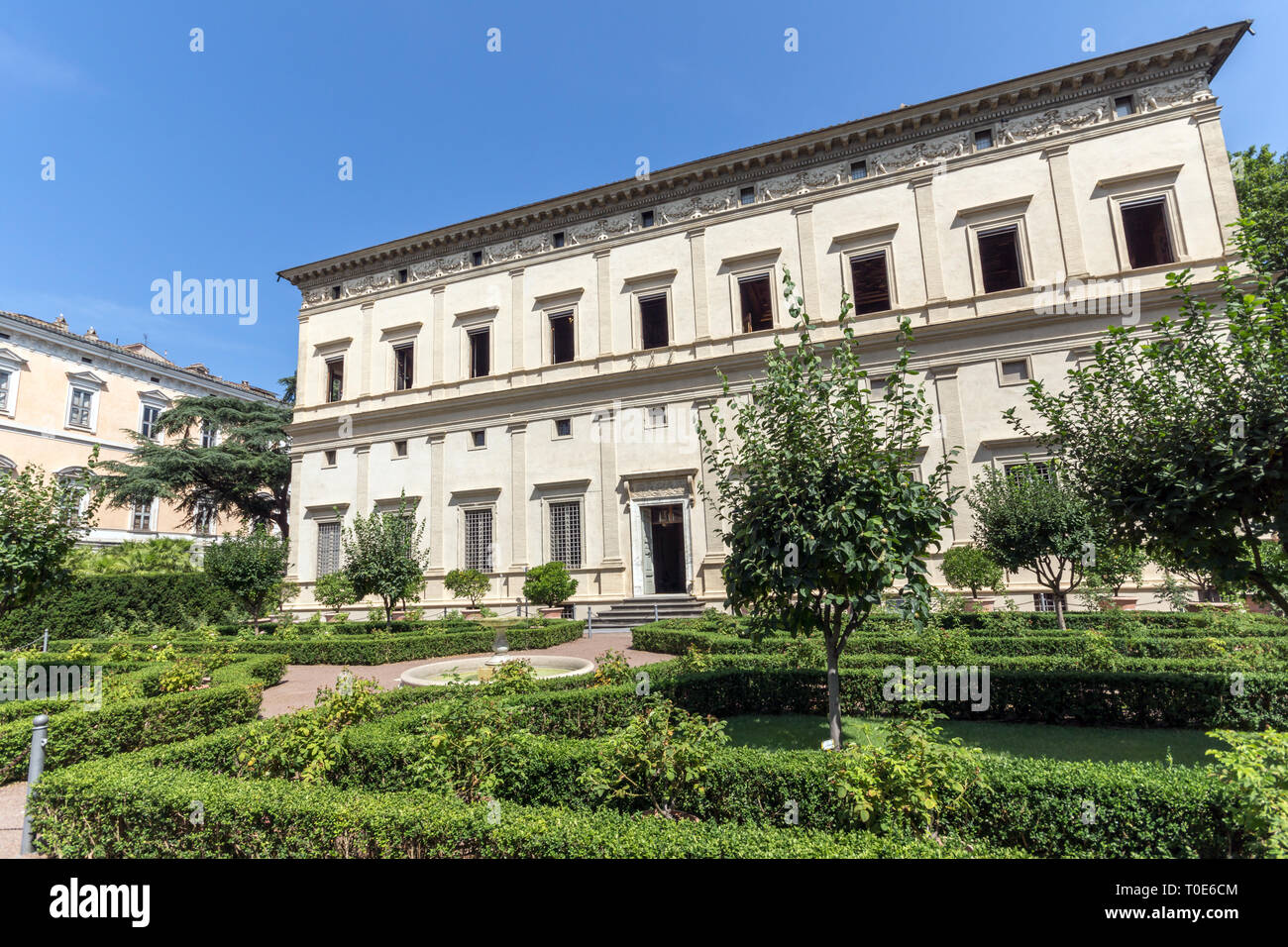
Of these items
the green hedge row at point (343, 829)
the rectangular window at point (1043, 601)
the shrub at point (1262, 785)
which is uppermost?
the shrub at point (1262, 785)

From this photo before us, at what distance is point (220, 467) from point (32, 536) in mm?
21846

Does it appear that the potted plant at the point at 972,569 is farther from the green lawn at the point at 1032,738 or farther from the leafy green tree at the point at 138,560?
the leafy green tree at the point at 138,560

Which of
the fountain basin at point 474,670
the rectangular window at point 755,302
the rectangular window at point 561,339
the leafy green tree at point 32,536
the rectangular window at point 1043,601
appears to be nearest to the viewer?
the leafy green tree at point 32,536

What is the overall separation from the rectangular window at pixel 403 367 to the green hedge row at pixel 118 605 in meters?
10.4

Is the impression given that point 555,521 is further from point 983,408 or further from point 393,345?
point 983,408

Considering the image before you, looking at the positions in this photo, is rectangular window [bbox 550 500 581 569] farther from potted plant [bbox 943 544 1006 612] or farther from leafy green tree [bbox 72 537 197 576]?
leafy green tree [bbox 72 537 197 576]

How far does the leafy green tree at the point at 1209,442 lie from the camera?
17.7ft

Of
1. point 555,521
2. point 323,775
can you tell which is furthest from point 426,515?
point 323,775

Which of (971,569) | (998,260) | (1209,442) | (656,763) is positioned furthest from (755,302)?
→ (656,763)

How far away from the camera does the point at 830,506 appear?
645 centimetres

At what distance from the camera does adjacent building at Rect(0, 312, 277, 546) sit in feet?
101

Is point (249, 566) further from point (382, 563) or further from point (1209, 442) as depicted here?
point (1209, 442)

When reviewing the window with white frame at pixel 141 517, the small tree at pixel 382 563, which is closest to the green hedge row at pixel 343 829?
the small tree at pixel 382 563
